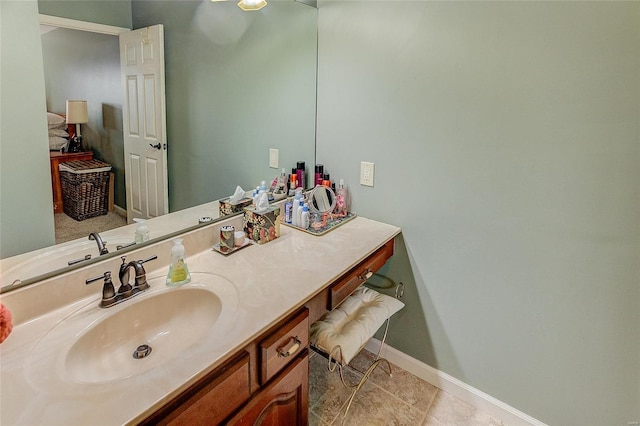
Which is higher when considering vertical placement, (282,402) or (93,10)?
(93,10)

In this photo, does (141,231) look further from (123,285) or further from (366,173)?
(366,173)

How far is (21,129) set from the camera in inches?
37.6

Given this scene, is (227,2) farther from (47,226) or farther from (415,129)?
(47,226)

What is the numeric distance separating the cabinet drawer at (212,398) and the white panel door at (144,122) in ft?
2.16

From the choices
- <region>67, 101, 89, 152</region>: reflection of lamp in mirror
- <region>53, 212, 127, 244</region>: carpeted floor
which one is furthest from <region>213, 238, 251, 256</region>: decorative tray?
<region>67, 101, 89, 152</region>: reflection of lamp in mirror

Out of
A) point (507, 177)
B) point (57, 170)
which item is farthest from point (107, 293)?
point (507, 177)

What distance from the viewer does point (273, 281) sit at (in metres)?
1.27

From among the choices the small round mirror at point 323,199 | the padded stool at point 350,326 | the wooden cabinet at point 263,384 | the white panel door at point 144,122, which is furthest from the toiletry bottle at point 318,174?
the white panel door at point 144,122

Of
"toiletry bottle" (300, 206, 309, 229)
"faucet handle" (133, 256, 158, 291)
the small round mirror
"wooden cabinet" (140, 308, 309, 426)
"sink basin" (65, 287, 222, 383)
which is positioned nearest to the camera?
"wooden cabinet" (140, 308, 309, 426)

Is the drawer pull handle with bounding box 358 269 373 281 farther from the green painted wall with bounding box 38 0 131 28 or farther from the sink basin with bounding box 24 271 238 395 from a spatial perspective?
the green painted wall with bounding box 38 0 131 28

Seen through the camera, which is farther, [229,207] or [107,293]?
[229,207]

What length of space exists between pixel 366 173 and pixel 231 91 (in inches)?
30.2

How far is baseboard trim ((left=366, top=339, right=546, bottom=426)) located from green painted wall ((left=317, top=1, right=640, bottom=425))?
41 millimetres

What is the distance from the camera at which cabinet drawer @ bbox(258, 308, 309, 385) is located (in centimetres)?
104
